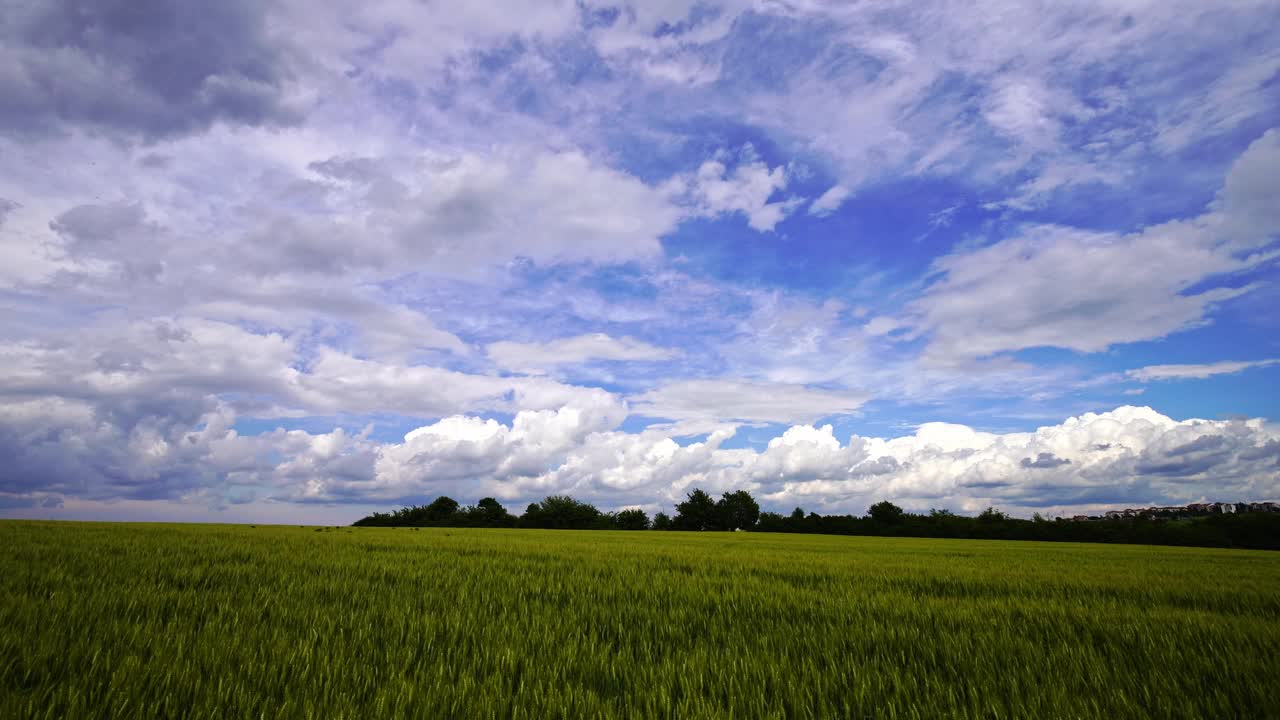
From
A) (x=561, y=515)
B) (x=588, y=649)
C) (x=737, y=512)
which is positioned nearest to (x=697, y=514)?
(x=737, y=512)

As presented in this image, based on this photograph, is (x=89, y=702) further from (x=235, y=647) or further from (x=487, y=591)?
(x=487, y=591)

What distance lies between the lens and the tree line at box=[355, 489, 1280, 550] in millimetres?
46375

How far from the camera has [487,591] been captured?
18.4 feet

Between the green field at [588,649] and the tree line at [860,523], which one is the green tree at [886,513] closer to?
the tree line at [860,523]

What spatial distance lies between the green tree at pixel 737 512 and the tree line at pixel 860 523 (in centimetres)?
17

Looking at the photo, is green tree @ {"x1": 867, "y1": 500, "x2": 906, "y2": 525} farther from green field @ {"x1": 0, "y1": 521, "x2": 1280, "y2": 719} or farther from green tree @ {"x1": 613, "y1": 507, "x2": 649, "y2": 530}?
green field @ {"x1": 0, "y1": 521, "x2": 1280, "y2": 719}

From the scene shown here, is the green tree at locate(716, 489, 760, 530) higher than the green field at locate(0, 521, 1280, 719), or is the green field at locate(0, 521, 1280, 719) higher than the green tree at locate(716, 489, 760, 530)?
the green field at locate(0, 521, 1280, 719)

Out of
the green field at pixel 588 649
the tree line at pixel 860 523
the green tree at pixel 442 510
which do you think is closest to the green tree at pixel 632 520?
the tree line at pixel 860 523

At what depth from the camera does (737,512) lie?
9750cm

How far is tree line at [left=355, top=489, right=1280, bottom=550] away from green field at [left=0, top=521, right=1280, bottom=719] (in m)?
52.7

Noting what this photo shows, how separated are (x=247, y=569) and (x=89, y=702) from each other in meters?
5.18

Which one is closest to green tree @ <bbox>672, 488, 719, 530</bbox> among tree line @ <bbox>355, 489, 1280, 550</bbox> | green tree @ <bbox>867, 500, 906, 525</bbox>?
tree line @ <bbox>355, 489, 1280, 550</bbox>

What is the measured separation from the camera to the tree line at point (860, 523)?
46.4m

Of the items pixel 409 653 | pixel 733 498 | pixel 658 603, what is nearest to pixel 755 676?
pixel 409 653
